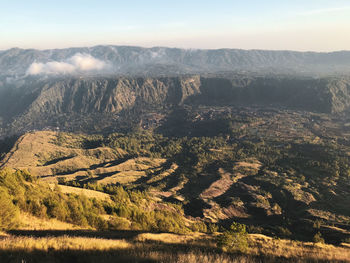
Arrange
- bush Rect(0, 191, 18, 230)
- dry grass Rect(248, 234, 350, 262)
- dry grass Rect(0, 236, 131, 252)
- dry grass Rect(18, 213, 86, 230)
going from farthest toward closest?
dry grass Rect(18, 213, 86, 230) → bush Rect(0, 191, 18, 230) → dry grass Rect(248, 234, 350, 262) → dry grass Rect(0, 236, 131, 252)

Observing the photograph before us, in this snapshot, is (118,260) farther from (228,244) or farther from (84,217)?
(84,217)

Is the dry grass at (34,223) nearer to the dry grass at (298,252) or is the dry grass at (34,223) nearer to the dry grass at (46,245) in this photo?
the dry grass at (46,245)

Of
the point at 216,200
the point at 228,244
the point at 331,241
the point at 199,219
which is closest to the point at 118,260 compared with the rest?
the point at 228,244

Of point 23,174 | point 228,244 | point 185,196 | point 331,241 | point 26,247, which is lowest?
point 185,196

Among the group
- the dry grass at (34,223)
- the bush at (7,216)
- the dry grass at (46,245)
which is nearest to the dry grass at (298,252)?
the dry grass at (46,245)

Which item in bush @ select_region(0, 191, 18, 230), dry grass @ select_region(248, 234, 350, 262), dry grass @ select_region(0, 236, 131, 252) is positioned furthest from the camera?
bush @ select_region(0, 191, 18, 230)

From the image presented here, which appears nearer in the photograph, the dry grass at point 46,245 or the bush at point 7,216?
the dry grass at point 46,245

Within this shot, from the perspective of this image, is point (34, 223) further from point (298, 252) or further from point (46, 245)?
point (298, 252)

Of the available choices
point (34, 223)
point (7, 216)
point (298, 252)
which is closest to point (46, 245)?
point (7, 216)

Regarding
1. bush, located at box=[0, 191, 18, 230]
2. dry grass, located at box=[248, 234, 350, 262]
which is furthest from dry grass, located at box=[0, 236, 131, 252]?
dry grass, located at box=[248, 234, 350, 262]

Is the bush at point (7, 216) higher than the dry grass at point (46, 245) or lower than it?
lower

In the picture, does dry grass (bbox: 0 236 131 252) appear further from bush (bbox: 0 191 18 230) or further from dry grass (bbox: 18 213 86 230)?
dry grass (bbox: 18 213 86 230)
